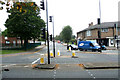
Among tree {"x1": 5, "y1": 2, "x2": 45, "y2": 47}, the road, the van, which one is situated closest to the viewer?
the road

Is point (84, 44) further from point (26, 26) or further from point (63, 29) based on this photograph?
point (63, 29)

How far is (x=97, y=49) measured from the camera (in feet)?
83.7

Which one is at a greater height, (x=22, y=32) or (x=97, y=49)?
(x=22, y=32)

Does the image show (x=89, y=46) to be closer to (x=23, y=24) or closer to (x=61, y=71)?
(x=23, y=24)

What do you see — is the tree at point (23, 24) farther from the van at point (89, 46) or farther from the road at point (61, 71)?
the road at point (61, 71)

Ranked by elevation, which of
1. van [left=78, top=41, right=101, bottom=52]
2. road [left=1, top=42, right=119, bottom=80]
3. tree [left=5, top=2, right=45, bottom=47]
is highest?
tree [left=5, top=2, right=45, bottom=47]

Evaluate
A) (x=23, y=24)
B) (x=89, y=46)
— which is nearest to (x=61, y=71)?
(x=89, y=46)

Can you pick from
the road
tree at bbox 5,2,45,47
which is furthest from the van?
the road

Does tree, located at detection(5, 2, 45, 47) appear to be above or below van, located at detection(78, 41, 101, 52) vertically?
above

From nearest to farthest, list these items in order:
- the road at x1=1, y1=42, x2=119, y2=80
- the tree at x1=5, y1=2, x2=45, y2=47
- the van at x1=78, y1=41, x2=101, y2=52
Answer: the road at x1=1, y1=42, x2=119, y2=80 < the van at x1=78, y1=41, x2=101, y2=52 < the tree at x1=5, y1=2, x2=45, y2=47

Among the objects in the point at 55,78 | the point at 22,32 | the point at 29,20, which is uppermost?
the point at 29,20

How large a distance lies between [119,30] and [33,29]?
26.3 meters

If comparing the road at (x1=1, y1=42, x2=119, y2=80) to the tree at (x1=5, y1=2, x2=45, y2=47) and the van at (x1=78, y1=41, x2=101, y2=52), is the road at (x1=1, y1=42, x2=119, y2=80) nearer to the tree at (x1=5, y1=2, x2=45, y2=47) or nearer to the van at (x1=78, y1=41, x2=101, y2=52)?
the van at (x1=78, y1=41, x2=101, y2=52)

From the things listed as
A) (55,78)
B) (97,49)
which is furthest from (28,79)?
(97,49)
